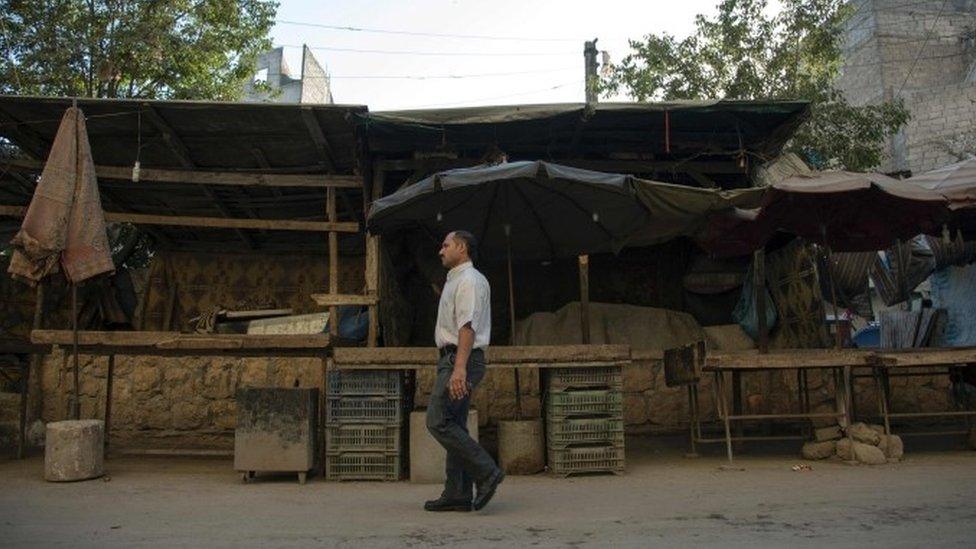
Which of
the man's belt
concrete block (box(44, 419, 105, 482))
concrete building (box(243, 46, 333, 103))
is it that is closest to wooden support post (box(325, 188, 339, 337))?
concrete block (box(44, 419, 105, 482))

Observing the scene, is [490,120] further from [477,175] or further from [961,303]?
[961,303]

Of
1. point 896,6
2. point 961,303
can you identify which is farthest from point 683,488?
point 896,6

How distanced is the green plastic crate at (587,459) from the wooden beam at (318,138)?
408 cm

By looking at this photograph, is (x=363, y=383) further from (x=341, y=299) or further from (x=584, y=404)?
(x=584, y=404)

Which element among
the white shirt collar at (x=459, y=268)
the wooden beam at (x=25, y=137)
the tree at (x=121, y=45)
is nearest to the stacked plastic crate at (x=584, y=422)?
the white shirt collar at (x=459, y=268)

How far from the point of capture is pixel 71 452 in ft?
20.5

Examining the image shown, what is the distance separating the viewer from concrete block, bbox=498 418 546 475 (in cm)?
655

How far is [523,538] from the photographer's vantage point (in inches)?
160

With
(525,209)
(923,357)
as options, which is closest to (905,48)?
(923,357)

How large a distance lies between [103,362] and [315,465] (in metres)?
4.20

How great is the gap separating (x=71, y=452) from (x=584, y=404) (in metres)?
4.48

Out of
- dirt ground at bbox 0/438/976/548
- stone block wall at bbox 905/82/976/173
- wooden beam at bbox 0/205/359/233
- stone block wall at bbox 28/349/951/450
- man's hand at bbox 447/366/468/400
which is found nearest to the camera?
dirt ground at bbox 0/438/976/548

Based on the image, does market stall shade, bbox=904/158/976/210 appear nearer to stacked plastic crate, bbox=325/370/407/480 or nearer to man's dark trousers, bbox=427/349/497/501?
man's dark trousers, bbox=427/349/497/501

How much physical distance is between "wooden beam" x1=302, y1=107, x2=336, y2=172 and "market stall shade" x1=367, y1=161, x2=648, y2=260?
50.7 inches
